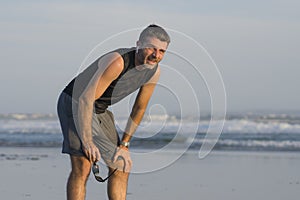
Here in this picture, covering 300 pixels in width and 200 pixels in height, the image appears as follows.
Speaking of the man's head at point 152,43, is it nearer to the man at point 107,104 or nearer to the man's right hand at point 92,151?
the man at point 107,104

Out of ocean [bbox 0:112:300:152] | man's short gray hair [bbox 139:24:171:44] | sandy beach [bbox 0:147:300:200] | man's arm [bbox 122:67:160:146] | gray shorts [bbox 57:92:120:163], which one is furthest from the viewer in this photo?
ocean [bbox 0:112:300:152]

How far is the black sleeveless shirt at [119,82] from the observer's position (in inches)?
224

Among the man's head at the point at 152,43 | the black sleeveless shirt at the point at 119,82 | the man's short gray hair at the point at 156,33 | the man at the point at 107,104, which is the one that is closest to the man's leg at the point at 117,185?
the man at the point at 107,104

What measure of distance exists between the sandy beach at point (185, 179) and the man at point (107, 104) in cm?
102

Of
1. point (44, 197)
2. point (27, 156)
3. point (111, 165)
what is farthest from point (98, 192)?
point (27, 156)

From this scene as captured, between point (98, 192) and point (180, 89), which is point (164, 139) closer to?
point (98, 192)

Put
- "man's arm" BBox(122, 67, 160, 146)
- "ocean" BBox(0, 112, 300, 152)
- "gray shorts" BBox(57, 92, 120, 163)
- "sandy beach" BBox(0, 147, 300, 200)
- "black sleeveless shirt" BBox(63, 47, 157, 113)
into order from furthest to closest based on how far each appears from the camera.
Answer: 1. "ocean" BBox(0, 112, 300, 152)
2. "sandy beach" BBox(0, 147, 300, 200)
3. "man's arm" BBox(122, 67, 160, 146)
4. "gray shorts" BBox(57, 92, 120, 163)
5. "black sleeveless shirt" BBox(63, 47, 157, 113)

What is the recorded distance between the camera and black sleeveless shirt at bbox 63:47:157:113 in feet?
18.6

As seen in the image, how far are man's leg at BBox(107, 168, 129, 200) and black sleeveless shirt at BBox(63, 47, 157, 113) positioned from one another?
55 centimetres

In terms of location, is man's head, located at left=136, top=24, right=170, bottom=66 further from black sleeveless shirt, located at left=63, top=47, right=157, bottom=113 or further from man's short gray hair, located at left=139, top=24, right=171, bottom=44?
black sleeveless shirt, located at left=63, top=47, right=157, bottom=113

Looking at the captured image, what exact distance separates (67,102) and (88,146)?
0.40 meters

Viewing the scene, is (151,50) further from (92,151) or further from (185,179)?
(185,179)

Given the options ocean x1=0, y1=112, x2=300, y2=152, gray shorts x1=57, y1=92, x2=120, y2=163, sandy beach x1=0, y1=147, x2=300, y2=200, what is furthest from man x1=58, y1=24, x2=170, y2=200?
ocean x1=0, y1=112, x2=300, y2=152

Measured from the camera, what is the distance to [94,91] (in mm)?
5652
